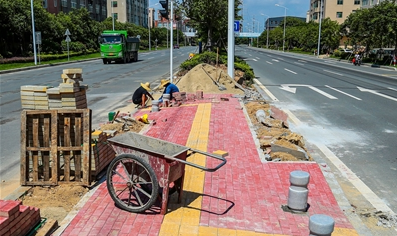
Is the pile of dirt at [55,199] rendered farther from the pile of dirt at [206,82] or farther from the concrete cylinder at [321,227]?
the pile of dirt at [206,82]

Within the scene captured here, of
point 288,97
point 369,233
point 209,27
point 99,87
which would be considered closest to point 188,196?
point 369,233

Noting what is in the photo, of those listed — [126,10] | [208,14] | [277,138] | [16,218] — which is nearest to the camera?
[16,218]

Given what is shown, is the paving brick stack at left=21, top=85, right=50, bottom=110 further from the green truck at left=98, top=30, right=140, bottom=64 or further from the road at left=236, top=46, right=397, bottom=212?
the green truck at left=98, top=30, right=140, bottom=64

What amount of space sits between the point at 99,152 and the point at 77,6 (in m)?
79.0

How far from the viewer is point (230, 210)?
519 cm

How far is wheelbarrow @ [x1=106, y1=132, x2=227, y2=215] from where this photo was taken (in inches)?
187

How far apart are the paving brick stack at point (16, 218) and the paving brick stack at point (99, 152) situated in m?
1.68

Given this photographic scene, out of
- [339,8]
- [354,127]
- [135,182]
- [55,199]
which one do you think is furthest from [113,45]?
[339,8]

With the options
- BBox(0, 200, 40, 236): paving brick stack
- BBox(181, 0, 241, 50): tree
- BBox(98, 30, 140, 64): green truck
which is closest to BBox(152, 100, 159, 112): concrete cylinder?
BBox(0, 200, 40, 236): paving brick stack

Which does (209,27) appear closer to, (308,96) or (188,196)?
(308,96)

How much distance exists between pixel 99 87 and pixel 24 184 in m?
14.1

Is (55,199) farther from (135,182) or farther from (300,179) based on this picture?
(300,179)

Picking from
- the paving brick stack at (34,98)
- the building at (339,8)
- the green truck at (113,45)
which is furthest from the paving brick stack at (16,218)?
the building at (339,8)

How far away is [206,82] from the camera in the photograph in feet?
56.2
